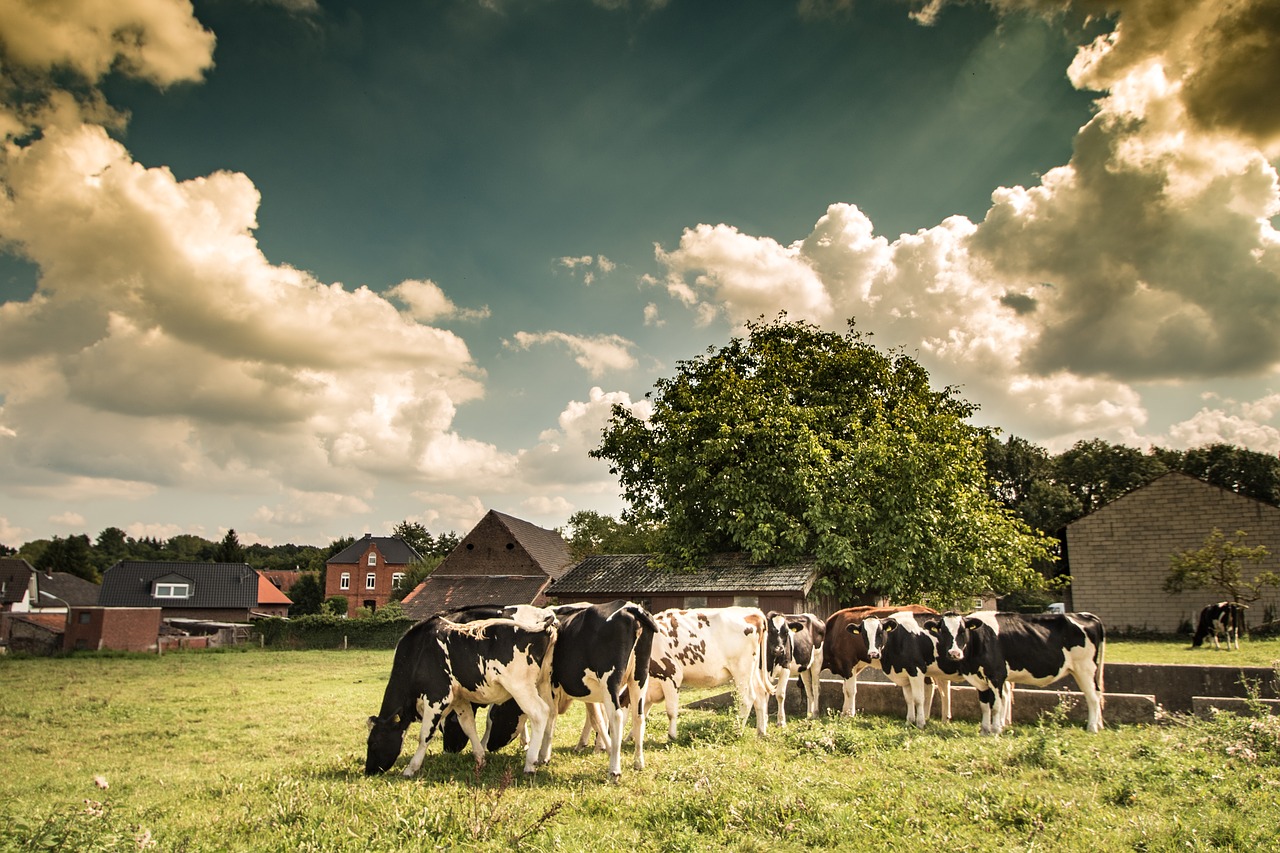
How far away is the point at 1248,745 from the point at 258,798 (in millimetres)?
11256

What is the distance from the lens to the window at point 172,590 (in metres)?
58.8

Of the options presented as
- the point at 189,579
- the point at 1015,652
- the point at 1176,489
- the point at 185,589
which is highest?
the point at 1176,489

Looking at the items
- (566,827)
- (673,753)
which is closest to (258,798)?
(566,827)

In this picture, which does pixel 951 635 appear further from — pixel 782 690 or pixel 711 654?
pixel 711 654

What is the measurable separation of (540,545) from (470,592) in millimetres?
8163

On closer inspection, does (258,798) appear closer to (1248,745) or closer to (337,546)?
(1248,745)

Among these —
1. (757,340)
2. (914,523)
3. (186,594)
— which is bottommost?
(186,594)

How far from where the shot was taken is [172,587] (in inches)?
2335

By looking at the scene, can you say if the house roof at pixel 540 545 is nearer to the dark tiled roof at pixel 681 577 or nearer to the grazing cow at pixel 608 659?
the dark tiled roof at pixel 681 577

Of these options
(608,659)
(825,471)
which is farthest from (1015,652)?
(825,471)

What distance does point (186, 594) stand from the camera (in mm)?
59469

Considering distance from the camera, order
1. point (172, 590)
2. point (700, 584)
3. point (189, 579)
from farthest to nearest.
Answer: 1. point (189, 579)
2. point (172, 590)
3. point (700, 584)

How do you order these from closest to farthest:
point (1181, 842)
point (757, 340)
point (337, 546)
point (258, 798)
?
point (1181, 842)
point (258, 798)
point (757, 340)
point (337, 546)

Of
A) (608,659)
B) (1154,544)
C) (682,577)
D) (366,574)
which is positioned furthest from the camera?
(366,574)
